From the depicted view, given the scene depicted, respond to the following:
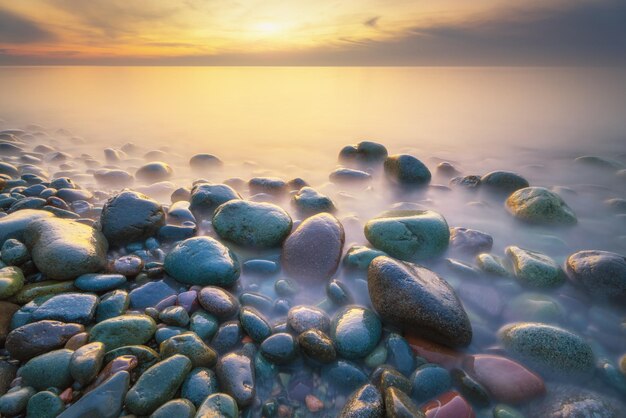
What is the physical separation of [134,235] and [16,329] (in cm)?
129

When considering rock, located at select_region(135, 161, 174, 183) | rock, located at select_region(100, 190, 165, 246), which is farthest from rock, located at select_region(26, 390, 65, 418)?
rock, located at select_region(135, 161, 174, 183)

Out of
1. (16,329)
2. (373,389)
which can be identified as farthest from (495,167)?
(16,329)

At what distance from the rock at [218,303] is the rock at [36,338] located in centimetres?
78

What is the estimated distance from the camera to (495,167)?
743cm

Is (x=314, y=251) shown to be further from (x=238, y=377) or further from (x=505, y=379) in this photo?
(x=505, y=379)

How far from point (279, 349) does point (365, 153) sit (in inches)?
211

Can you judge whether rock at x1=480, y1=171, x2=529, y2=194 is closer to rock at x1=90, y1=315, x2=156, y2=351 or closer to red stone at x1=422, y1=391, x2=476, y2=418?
red stone at x1=422, y1=391, x2=476, y2=418

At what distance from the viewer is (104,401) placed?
5.71 feet

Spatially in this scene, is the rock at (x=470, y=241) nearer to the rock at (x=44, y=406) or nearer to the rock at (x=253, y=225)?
the rock at (x=253, y=225)

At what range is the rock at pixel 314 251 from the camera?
292 centimetres

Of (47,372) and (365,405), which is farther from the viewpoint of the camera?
(47,372)

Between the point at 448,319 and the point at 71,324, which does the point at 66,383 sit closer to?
the point at 71,324

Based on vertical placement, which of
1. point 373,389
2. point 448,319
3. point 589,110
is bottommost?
point 373,389

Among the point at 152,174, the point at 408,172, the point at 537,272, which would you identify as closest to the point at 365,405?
the point at 537,272
